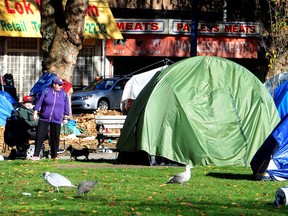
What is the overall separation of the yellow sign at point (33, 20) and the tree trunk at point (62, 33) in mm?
12025

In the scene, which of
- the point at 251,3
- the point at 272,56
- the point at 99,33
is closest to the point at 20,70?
the point at 99,33

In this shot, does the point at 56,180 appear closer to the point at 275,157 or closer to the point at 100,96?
the point at 275,157

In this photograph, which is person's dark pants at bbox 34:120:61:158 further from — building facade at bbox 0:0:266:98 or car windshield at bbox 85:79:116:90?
building facade at bbox 0:0:266:98

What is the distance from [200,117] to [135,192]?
4.91 meters

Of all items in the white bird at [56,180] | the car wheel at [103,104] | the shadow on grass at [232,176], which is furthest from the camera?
the car wheel at [103,104]

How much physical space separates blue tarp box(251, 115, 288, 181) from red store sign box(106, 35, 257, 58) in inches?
1135

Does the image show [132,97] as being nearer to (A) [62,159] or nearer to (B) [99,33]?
(A) [62,159]

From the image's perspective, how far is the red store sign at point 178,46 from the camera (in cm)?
4462

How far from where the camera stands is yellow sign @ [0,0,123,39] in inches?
1506

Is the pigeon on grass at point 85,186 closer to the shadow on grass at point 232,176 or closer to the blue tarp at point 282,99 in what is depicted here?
the shadow on grass at point 232,176

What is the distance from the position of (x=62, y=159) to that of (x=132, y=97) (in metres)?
9.42

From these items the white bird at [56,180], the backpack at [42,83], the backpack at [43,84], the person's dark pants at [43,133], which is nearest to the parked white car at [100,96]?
the backpack at [43,84]

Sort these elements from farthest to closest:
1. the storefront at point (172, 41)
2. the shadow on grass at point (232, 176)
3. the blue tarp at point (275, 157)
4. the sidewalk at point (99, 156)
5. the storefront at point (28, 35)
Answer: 1. the storefront at point (172, 41)
2. the storefront at point (28, 35)
3. the sidewalk at point (99, 156)
4. the shadow on grass at point (232, 176)
5. the blue tarp at point (275, 157)

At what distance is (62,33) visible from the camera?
83.6ft
